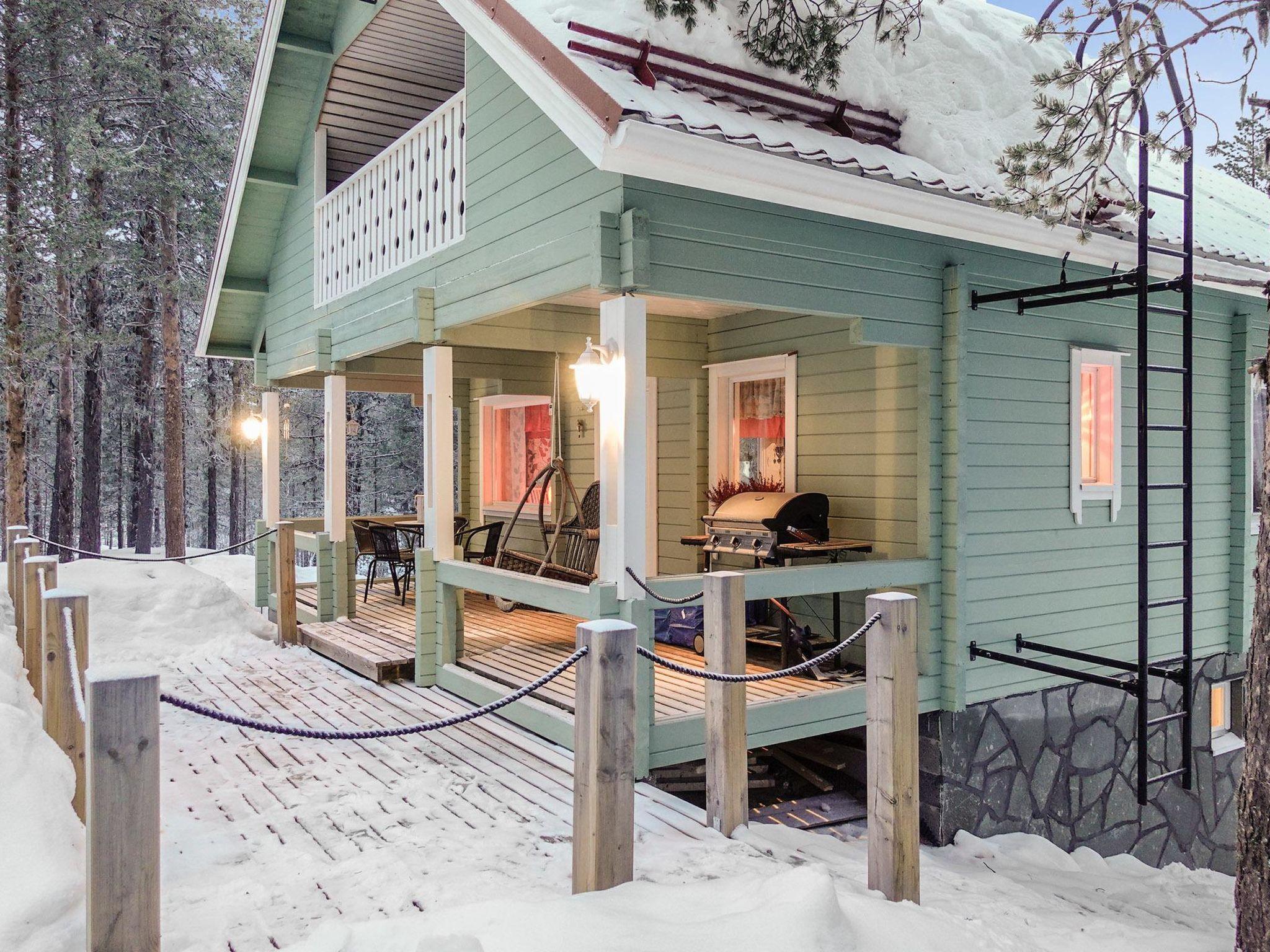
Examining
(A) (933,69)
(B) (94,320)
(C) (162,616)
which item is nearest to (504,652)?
(C) (162,616)

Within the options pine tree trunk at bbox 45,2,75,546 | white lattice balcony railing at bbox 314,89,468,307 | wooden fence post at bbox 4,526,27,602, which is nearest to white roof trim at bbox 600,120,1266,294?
white lattice balcony railing at bbox 314,89,468,307

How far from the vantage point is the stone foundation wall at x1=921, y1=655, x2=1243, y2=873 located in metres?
6.19

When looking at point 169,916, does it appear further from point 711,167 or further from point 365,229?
point 365,229

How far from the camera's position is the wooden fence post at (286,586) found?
27.6ft

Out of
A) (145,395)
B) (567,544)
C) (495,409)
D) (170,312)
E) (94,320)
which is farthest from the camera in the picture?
(145,395)

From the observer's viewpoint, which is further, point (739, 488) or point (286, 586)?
point (286, 586)

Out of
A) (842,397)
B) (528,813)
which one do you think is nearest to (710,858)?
(528,813)

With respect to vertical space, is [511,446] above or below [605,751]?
above

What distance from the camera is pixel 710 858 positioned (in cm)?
361

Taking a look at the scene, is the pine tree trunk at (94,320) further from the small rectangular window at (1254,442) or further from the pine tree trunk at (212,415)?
the small rectangular window at (1254,442)

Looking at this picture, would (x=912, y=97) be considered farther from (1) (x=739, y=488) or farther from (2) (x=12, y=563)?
(2) (x=12, y=563)

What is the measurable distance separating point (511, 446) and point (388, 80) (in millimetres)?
4163

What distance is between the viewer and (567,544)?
9.52m

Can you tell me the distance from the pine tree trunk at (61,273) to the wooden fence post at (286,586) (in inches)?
299
